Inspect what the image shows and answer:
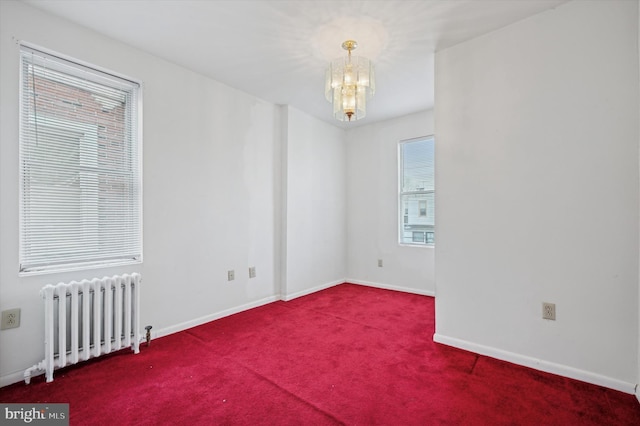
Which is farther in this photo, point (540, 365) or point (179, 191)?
point (179, 191)

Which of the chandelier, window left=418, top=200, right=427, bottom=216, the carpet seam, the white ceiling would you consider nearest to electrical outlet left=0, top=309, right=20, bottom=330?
the carpet seam

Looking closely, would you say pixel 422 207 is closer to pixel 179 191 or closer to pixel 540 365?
pixel 540 365

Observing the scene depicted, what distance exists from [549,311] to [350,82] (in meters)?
2.25

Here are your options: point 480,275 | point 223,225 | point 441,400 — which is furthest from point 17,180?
point 480,275

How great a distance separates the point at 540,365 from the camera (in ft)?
7.35

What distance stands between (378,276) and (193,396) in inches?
132

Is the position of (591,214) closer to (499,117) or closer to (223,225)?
(499,117)

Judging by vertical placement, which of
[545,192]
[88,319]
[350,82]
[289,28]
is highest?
[289,28]

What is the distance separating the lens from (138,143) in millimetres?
2748

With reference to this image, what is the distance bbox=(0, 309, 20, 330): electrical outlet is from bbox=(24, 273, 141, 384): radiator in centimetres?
19

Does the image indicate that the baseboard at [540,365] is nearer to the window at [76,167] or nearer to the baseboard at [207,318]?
the baseboard at [207,318]

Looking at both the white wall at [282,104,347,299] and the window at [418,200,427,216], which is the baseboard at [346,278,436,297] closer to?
the white wall at [282,104,347,299]

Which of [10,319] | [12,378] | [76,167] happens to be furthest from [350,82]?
[12,378]

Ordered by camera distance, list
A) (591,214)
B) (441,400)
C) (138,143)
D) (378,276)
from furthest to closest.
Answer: (378,276) → (138,143) → (591,214) → (441,400)
